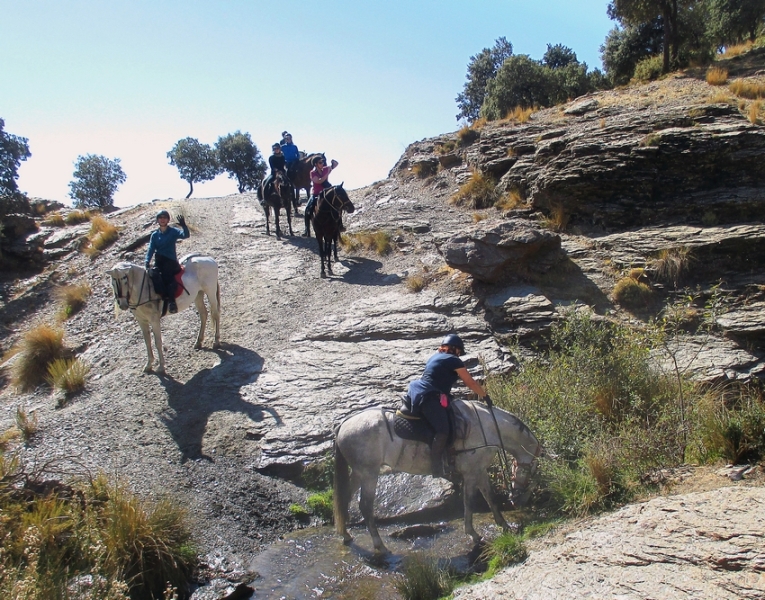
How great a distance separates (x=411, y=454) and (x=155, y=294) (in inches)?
254

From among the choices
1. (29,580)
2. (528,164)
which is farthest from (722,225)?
(29,580)

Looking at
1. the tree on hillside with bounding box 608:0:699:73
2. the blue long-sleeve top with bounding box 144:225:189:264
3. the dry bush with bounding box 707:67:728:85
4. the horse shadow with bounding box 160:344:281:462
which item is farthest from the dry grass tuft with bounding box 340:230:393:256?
the tree on hillside with bounding box 608:0:699:73

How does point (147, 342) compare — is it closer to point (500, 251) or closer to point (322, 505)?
point (322, 505)

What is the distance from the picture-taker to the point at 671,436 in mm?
6848

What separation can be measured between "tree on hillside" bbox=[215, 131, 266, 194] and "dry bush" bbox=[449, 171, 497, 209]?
35.0 metres

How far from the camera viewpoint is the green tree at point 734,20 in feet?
92.8

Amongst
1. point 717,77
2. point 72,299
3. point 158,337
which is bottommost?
point 158,337

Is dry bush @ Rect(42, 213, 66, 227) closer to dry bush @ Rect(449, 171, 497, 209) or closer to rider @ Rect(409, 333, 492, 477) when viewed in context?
dry bush @ Rect(449, 171, 497, 209)

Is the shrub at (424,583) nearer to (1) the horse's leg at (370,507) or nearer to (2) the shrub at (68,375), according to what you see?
(1) the horse's leg at (370,507)

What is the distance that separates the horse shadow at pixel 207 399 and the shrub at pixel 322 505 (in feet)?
5.40

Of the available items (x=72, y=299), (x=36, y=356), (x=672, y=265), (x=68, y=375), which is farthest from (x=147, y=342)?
(x=672, y=265)

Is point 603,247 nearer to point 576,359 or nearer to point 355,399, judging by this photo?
point 576,359

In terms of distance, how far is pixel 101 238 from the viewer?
65.9 feet

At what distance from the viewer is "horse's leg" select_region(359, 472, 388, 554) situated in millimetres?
6520
